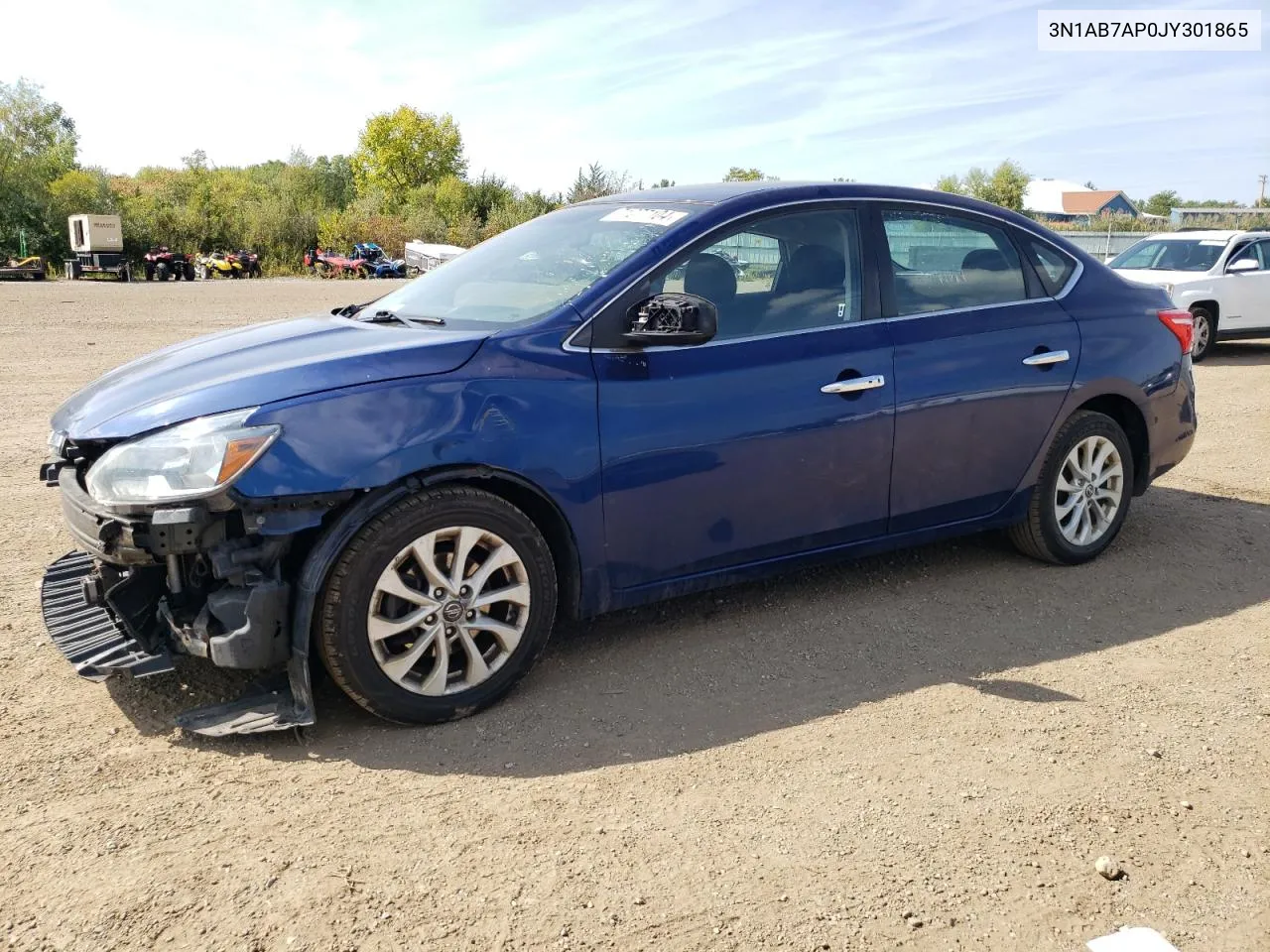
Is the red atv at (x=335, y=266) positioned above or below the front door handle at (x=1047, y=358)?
above

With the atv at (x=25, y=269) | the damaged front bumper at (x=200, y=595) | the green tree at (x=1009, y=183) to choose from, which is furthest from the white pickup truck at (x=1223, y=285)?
the green tree at (x=1009, y=183)

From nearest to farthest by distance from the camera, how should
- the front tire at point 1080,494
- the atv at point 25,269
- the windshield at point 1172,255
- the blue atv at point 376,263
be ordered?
the front tire at point 1080,494
the windshield at point 1172,255
the atv at point 25,269
the blue atv at point 376,263

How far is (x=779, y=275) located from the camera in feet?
14.3

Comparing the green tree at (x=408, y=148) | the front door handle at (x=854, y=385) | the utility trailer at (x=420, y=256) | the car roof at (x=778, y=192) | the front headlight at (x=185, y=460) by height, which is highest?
the green tree at (x=408, y=148)

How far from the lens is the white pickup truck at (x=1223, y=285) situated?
1368cm

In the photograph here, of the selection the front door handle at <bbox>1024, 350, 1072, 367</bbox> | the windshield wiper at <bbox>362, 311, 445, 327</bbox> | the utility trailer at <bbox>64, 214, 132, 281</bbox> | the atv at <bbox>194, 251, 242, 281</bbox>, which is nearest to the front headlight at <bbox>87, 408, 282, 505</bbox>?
the windshield wiper at <bbox>362, 311, 445, 327</bbox>

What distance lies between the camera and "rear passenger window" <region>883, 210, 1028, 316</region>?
4652mm

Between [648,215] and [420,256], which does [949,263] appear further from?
[420,256]

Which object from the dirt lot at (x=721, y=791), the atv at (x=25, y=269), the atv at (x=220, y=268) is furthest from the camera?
the atv at (x=220, y=268)

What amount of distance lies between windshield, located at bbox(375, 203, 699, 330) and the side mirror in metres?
0.30

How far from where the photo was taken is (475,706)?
3654 mm

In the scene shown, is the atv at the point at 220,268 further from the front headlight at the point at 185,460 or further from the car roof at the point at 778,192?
the front headlight at the point at 185,460

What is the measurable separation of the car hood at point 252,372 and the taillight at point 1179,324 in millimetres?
3675

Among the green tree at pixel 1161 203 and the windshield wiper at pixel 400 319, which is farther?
the green tree at pixel 1161 203
